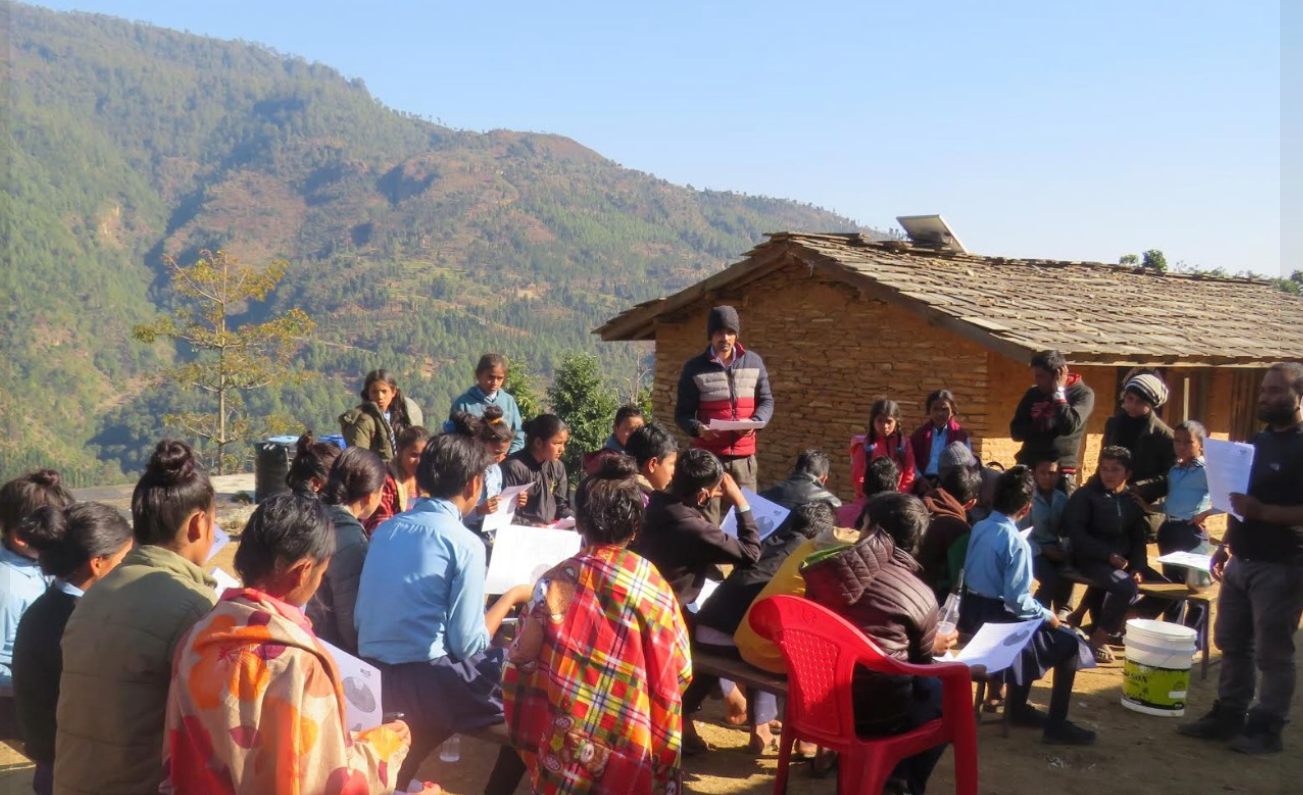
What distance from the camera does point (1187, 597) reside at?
18.6 ft

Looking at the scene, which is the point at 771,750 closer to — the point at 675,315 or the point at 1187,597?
the point at 1187,597

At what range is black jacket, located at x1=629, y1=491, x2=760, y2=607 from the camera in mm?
4242

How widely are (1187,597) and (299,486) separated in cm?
471

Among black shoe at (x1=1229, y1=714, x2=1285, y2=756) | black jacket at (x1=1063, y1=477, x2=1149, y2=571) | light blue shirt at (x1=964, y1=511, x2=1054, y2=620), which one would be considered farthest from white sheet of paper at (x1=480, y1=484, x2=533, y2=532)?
black shoe at (x1=1229, y1=714, x2=1285, y2=756)

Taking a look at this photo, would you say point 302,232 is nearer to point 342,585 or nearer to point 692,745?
point 692,745

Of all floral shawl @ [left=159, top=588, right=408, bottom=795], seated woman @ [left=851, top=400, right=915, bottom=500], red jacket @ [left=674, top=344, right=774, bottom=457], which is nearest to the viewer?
floral shawl @ [left=159, top=588, right=408, bottom=795]

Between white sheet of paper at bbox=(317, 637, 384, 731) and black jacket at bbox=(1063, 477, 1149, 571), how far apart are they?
4.65 metres

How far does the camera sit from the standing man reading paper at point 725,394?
22.1ft

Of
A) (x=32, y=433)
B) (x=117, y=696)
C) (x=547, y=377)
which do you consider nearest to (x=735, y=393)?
(x=117, y=696)

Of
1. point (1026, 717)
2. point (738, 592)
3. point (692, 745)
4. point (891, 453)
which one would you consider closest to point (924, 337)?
point (891, 453)

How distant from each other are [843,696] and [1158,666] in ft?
8.94

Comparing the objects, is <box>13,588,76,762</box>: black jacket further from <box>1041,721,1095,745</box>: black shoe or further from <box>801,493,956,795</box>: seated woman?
<box>1041,721,1095,745</box>: black shoe

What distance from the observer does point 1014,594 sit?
15.5 ft

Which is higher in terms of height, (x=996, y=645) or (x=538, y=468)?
(x=538, y=468)
